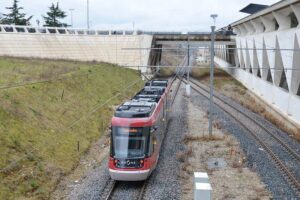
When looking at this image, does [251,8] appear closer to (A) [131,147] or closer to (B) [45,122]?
(B) [45,122]

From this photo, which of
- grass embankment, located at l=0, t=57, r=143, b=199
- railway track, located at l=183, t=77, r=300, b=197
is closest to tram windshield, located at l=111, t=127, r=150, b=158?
grass embankment, located at l=0, t=57, r=143, b=199

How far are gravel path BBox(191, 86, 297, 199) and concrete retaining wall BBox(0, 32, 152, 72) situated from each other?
24.2m

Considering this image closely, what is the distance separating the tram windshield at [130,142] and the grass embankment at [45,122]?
3.43 metres

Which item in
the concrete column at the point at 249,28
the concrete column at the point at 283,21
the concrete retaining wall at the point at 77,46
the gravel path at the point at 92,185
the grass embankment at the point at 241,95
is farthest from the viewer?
the concrete column at the point at 249,28

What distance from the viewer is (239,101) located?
1746 inches

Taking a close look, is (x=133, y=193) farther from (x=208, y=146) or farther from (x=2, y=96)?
(x=2, y=96)

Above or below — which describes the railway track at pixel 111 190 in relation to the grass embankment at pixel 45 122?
below

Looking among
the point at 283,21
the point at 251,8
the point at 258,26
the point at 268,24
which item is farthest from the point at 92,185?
the point at 251,8

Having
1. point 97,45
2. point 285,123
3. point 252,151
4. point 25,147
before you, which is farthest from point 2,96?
point 97,45

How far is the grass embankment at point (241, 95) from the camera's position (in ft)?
103

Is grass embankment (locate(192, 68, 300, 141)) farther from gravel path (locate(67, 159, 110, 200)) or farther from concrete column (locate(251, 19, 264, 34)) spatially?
gravel path (locate(67, 159, 110, 200))

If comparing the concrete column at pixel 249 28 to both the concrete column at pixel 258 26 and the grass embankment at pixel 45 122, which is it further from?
the grass embankment at pixel 45 122

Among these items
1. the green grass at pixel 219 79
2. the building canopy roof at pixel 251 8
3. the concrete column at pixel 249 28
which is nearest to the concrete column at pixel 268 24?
the concrete column at pixel 249 28

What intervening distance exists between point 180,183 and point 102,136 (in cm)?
991
